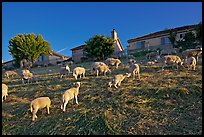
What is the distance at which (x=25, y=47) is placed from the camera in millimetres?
33656

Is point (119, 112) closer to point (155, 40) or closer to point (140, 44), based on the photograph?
point (155, 40)

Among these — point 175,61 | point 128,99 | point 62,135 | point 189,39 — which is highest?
point 189,39

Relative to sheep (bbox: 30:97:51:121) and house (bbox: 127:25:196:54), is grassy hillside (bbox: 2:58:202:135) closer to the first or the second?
sheep (bbox: 30:97:51:121)

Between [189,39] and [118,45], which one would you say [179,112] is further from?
[118,45]

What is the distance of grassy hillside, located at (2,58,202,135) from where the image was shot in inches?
225

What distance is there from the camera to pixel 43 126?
6.14 meters

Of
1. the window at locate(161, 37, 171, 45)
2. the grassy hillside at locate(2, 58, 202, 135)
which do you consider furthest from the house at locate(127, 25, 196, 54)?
the grassy hillside at locate(2, 58, 202, 135)

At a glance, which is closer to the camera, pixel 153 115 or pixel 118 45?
pixel 153 115

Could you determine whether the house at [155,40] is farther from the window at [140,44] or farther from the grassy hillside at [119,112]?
the grassy hillside at [119,112]

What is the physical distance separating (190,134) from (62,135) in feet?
11.1

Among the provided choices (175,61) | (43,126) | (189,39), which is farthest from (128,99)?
Result: (189,39)

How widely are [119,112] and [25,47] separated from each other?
30456mm

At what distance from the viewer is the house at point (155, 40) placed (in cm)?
3006

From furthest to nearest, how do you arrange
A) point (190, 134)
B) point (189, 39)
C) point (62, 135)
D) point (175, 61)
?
1. point (189, 39)
2. point (175, 61)
3. point (62, 135)
4. point (190, 134)
